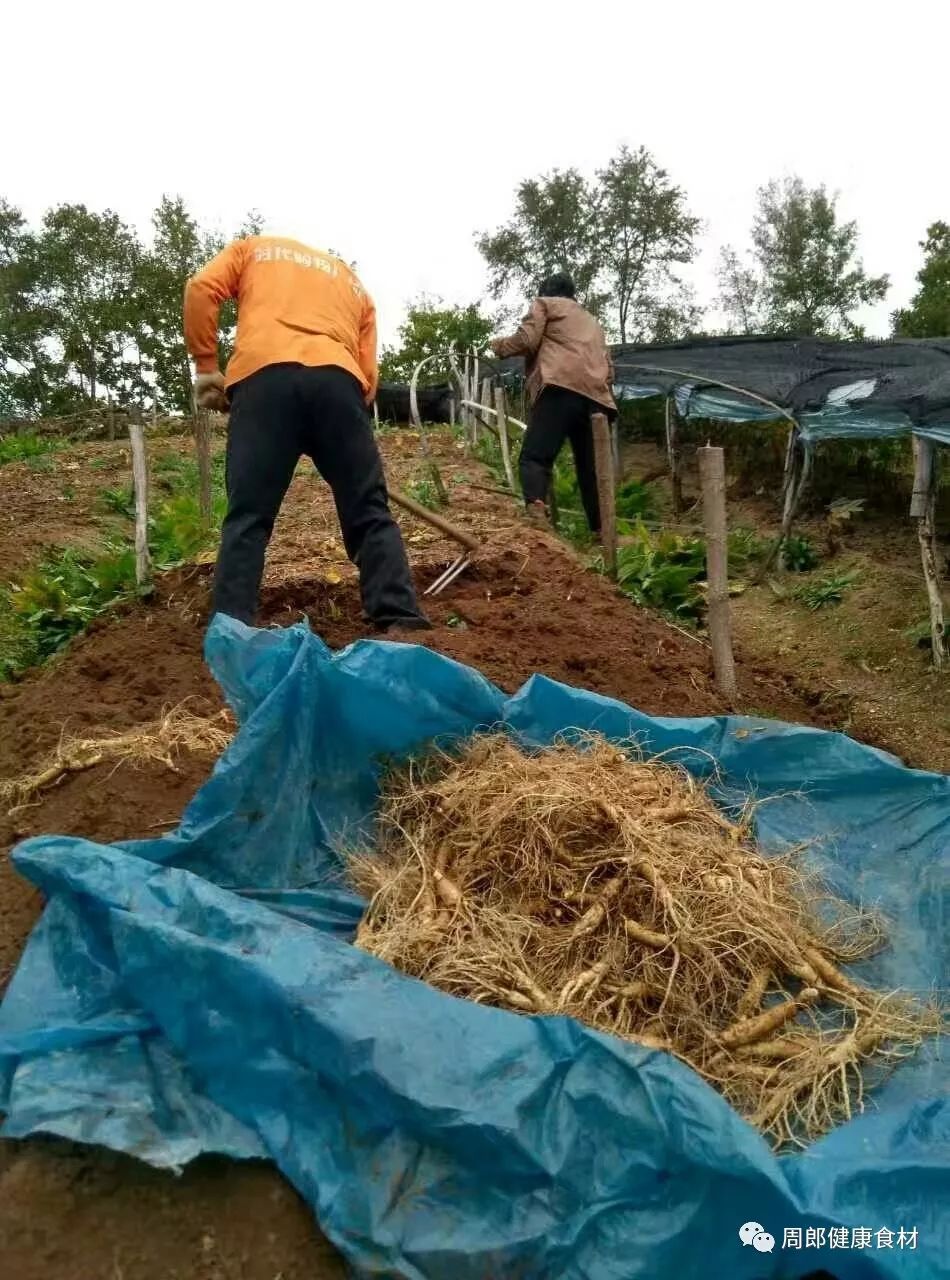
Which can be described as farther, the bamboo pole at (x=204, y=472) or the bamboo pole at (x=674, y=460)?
the bamboo pole at (x=674, y=460)

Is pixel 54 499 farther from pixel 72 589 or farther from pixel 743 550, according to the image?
pixel 743 550

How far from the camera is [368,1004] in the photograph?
157 cm

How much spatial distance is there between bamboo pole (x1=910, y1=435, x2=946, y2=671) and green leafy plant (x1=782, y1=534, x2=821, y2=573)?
6.30ft

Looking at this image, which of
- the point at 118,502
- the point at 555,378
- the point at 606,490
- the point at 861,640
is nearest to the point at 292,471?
the point at 606,490

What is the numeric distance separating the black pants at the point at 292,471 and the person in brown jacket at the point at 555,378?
9.42 ft

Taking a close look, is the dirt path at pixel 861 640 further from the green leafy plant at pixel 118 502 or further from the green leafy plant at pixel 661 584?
the green leafy plant at pixel 118 502

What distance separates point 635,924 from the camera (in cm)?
201

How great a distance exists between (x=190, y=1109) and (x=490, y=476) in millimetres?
7529

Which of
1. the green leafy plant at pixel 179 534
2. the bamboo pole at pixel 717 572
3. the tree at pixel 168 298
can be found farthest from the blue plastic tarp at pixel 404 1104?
the tree at pixel 168 298

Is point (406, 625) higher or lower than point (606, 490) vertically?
lower

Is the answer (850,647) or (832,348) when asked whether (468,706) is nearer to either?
(850,647)

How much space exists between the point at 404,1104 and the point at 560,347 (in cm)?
552

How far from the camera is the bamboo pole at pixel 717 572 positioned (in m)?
3.74

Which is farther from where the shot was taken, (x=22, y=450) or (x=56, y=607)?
(x=22, y=450)
